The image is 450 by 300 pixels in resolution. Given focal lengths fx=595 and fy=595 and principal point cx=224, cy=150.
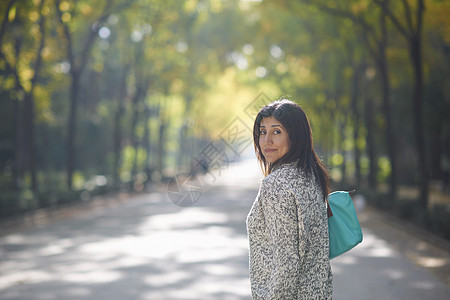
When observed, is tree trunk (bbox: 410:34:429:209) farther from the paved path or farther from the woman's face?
the woman's face

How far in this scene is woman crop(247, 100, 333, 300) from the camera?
255cm

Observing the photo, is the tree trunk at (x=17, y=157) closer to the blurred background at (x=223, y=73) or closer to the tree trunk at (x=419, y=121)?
the blurred background at (x=223, y=73)

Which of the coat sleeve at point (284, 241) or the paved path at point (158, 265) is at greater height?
the coat sleeve at point (284, 241)

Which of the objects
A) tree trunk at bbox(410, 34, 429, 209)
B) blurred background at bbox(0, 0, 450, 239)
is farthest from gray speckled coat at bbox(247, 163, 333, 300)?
tree trunk at bbox(410, 34, 429, 209)

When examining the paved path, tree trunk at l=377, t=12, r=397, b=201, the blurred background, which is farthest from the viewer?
tree trunk at l=377, t=12, r=397, b=201

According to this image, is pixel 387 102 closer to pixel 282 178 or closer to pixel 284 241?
pixel 282 178

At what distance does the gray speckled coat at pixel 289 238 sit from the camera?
2547 mm

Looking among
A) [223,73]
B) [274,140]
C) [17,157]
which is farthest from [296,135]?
[223,73]

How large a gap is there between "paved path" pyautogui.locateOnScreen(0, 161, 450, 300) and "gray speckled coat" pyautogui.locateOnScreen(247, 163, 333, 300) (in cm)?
423

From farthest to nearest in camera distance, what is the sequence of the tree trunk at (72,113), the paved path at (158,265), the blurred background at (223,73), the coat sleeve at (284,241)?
1. the tree trunk at (72,113)
2. the blurred background at (223,73)
3. the paved path at (158,265)
4. the coat sleeve at (284,241)

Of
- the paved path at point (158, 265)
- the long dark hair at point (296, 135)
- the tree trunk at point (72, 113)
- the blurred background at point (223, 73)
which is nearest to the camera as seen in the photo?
the long dark hair at point (296, 135)

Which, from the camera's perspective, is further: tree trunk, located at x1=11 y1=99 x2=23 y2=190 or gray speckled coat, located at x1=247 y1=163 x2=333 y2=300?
tree trunk, located at x1=11 y1=99 x2=23 y2=190

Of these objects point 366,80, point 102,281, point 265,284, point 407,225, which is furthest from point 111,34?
point 265,284

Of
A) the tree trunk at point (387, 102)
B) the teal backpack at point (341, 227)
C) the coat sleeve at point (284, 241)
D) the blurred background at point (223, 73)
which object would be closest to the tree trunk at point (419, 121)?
the blurred background at point (223, 73)
